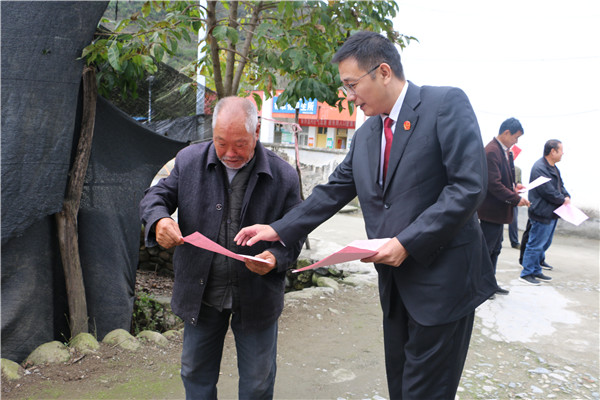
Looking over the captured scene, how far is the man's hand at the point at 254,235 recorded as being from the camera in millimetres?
2250

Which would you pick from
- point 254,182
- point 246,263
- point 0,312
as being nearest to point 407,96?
point 254,182

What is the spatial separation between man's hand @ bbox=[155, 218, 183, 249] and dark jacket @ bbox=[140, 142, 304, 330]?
14 centimetres

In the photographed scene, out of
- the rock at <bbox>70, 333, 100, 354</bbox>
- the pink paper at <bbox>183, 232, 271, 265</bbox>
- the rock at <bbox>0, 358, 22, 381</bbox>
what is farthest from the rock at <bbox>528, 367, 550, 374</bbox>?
the rock at <bbox>0, 358, 22, 381</bbox>

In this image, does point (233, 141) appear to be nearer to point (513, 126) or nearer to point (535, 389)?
point (535, 389)

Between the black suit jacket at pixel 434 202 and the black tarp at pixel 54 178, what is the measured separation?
2.68 meters

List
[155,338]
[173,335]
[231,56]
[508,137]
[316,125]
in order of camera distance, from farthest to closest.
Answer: [316,125]
[508,137]
[231,56]
[173,335]
[155,338]

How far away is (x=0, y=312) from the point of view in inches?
150

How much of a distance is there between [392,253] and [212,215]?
92cm

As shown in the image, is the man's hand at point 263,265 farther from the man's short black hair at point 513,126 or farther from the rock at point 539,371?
the man's short black hair at point 513,126

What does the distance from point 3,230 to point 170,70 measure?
2384mm

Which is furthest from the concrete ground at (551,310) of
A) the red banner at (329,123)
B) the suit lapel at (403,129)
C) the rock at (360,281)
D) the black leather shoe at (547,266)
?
the red banner at (329,123)

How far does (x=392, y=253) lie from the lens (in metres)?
1.95

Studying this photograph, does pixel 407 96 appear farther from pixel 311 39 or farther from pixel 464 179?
pixel 311 39

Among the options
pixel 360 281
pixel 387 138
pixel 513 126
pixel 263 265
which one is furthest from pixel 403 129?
pixel 360 281
